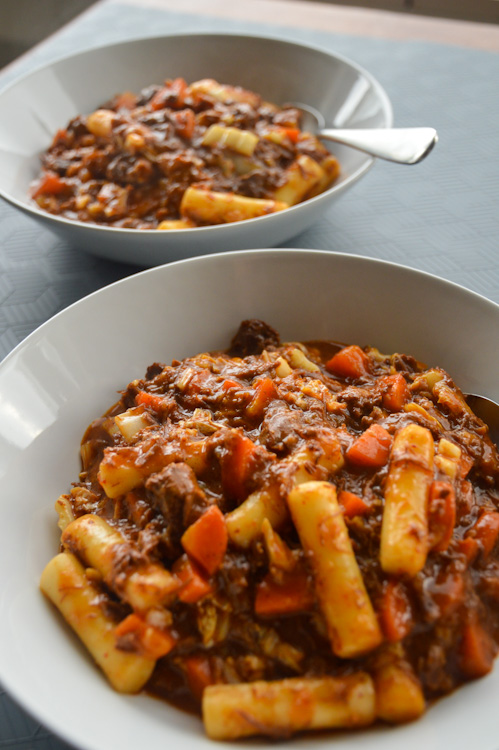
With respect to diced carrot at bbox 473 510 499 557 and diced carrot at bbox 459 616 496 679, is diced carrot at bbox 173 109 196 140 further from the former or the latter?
diced carrot at bbox 459 616 496 679

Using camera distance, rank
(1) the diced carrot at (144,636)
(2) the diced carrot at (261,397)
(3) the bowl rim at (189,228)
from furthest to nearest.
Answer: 1. (3) the bowl rim at (189,228)
2. (2) the diced carrot at (261,397)
3. (1) the diced carrot at (144,636)

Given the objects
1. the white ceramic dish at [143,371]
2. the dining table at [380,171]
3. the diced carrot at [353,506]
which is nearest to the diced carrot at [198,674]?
the white ceramic dish at [143,371]

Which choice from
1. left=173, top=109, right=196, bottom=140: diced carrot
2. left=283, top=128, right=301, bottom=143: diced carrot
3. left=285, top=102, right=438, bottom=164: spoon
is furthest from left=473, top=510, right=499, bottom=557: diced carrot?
left=173, top=109, right=196, bottom=140: diced carrot

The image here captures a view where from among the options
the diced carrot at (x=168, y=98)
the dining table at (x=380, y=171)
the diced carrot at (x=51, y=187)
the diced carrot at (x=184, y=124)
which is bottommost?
the dining table at (x=380, y=171)

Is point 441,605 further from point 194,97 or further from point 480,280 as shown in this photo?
point 194,97

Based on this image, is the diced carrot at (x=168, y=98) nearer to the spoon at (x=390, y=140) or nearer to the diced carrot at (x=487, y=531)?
the spoon at (x=390, y=140)

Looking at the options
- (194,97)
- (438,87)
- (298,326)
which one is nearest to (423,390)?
(298,326)
